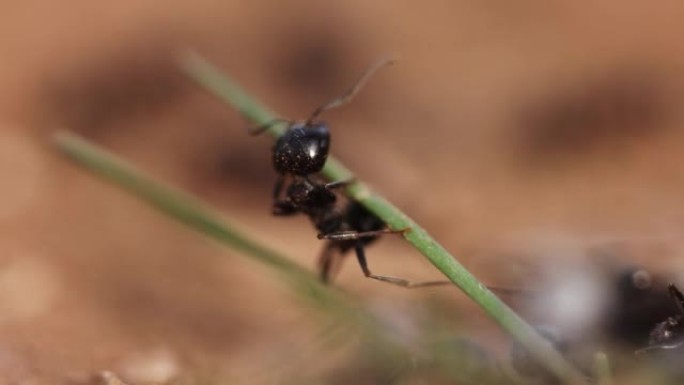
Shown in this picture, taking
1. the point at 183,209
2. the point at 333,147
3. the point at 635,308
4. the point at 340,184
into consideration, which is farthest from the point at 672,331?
the point at 333,147

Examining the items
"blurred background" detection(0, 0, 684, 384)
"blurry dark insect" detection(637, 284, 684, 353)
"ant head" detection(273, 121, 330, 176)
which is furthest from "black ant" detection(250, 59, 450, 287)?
"blurry dark insect" detection(637, 284, 684, 353)

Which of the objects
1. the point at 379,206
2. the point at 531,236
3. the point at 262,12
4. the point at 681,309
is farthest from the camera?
the point at 262,12

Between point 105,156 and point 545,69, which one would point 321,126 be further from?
point 545,69

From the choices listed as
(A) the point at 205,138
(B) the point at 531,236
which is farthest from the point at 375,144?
(B) the point at 531,236

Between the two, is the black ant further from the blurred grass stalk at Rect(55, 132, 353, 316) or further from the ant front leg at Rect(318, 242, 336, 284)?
the blurred grass stalk at Rect(55, 132, 353, 316)

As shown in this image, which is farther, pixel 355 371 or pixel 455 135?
pixel 455 135

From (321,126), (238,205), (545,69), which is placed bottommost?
(321,126)

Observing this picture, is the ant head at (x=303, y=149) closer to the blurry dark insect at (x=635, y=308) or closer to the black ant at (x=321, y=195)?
the black ant at (x=321, y=195)

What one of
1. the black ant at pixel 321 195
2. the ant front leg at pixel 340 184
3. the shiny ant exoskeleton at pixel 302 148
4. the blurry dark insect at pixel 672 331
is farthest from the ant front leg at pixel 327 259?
Answer: the blurry dark insect at pixel 672 331
